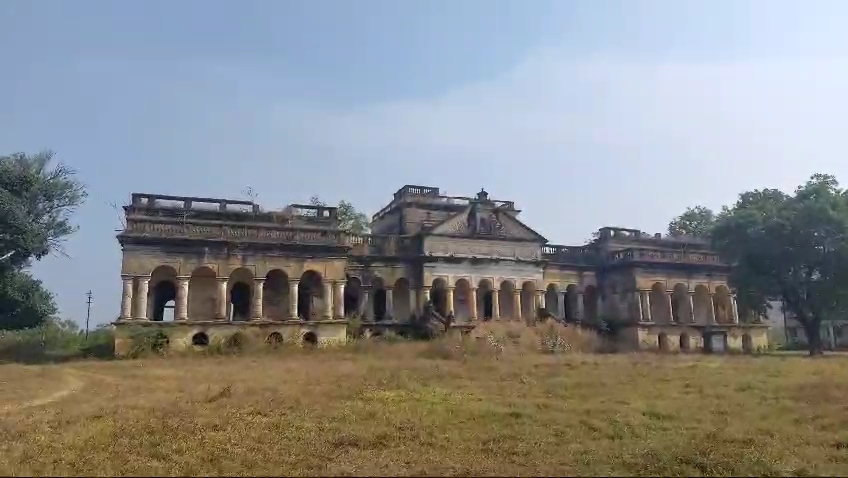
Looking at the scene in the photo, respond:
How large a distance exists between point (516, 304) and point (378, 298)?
646 centimetres

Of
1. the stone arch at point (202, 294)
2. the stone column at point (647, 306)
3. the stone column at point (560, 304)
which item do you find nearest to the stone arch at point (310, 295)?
the stone arch at point (202, 294)

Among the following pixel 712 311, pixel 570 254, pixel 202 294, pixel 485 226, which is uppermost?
pixel 485 226

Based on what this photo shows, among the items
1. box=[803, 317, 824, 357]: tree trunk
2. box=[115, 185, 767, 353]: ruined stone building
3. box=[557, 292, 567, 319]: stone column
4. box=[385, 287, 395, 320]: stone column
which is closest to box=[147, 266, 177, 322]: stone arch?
box=[115, 185, 767, 353]: ruined stone building

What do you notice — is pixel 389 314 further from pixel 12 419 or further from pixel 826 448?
pixel 826 448

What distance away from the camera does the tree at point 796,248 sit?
90.0 feet

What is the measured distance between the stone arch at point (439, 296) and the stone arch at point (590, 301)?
322 inches

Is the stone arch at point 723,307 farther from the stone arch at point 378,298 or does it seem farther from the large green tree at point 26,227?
the large green tree at point 26,227

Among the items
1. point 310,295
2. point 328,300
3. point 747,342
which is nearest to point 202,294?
point 310,295

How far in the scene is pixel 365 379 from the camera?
620 inches

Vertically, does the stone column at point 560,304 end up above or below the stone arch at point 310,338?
above

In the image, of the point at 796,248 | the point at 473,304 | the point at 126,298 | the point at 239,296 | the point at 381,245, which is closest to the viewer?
the point at 126,298

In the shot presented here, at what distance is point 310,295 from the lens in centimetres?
2859

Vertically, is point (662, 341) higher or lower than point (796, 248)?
lower

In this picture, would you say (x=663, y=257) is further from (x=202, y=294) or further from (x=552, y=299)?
(x=202, y=294)
